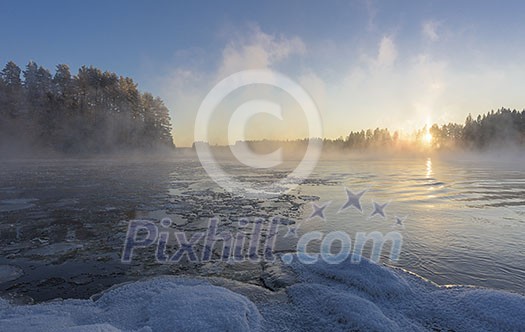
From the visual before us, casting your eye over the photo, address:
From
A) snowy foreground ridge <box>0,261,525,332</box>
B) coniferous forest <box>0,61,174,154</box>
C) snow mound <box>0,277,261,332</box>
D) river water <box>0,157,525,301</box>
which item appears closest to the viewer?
snow mound <box>0,277,261,332</box>

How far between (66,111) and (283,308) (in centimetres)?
7177

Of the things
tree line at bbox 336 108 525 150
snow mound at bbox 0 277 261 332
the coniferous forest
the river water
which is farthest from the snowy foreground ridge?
tree line at bbox 336 108 525 150

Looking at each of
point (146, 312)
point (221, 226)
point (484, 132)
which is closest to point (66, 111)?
→ point (221, 226)

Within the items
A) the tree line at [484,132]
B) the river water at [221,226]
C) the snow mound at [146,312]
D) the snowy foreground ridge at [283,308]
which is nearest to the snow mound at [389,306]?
the snowy foreground ridge at [283,308]

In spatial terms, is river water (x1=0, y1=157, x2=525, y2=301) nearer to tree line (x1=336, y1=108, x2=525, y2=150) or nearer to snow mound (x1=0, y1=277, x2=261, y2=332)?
snow mound (x1=0, y1=277, x2=261, y2=332)

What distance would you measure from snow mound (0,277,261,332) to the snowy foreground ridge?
11mm

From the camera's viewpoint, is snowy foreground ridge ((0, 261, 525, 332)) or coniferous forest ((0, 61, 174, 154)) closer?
snowy foreground ridge ((0, 261, 525, 332))

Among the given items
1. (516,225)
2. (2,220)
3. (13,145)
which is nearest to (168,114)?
(13,145)

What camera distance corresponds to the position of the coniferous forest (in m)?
56.9

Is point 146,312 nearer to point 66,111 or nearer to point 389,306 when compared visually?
point 389,306

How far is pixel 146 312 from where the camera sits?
11.8ft

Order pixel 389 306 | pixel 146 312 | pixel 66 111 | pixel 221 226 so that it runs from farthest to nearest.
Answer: pixel 66 111, pixel 221 226, pixel 389 306, pixel 146 312

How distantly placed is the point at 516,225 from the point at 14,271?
12249 millimetres

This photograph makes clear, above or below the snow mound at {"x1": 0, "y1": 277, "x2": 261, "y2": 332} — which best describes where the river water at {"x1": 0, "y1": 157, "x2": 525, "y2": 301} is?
below
